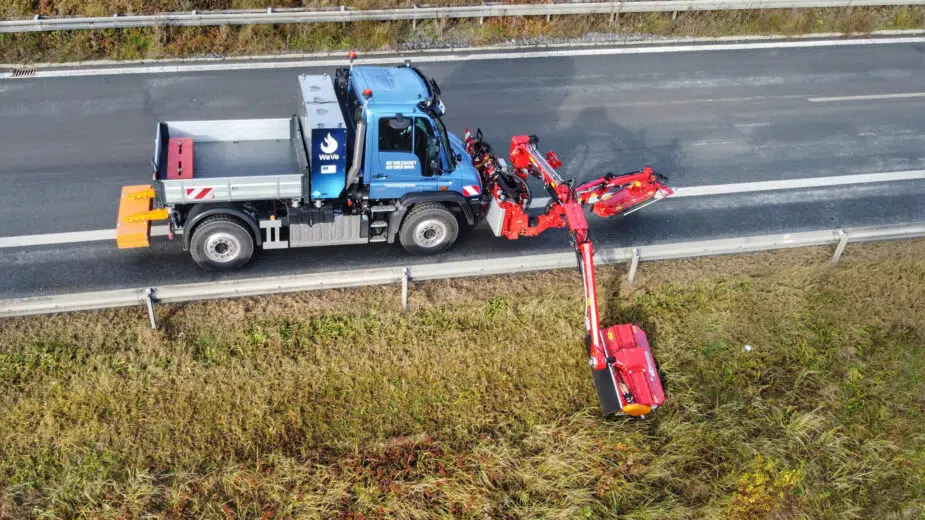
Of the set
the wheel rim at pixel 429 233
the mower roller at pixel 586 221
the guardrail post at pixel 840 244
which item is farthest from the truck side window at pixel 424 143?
the guardrail post at pixel 840 244

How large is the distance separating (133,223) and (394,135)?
3.86 m

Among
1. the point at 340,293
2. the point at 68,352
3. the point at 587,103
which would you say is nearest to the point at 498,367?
the point at 340,293

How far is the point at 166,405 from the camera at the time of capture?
29.1 feet

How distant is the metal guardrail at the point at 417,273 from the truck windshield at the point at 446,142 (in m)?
1.51

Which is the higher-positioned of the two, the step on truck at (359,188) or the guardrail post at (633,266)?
the step on truck at (359,188)

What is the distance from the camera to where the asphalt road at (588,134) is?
11.5 m

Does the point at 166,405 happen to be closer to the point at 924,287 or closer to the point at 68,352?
the point at 68,352

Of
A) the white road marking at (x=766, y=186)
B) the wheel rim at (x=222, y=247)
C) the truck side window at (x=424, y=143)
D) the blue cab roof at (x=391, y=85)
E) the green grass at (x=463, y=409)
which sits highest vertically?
the blue cab roof at (x=391, y=85)

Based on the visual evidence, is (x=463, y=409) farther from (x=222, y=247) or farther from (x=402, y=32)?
(x=402, y=32)

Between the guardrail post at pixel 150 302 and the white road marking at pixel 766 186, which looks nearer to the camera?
the guardrail post at pixel 150 302

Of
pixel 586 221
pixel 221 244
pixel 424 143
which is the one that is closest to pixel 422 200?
pixel 424 143

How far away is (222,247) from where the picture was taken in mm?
10688

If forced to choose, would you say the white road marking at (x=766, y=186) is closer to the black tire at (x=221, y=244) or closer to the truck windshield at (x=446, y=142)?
the black tire at (x=221, y=244)

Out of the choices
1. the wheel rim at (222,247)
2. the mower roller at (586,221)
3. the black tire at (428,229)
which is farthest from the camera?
the black tire at (428,229)
